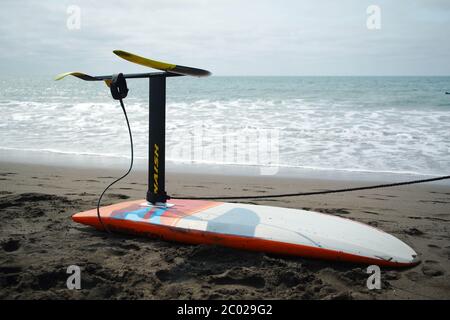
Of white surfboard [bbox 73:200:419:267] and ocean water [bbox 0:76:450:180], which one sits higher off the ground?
ocean water [bbox 0:76:450:180]

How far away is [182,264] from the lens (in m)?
2.23

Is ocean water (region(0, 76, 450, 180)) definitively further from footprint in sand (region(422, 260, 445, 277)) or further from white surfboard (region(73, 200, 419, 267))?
footprint in sand (region(422, 260, 445, 277))

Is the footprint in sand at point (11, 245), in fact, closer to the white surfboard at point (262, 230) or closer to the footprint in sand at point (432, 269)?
the white surfboard at point (262, 230)

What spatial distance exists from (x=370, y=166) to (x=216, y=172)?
83.2 inches

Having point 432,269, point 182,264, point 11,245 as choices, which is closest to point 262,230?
point 182,264

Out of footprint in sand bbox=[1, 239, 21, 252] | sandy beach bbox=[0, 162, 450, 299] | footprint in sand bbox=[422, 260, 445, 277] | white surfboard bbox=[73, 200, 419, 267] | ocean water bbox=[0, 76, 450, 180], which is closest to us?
sandy beach bbox=[0, 162, 450, 299]

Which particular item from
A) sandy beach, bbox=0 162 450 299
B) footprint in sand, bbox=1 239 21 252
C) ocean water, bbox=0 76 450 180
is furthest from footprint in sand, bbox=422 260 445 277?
ocean water, bbox=0 76 450 180

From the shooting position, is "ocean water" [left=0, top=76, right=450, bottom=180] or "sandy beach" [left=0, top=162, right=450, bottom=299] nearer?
"sandy beach" [left=0, top=162, right=450, bottom=299]

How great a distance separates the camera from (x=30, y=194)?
11.8 ft

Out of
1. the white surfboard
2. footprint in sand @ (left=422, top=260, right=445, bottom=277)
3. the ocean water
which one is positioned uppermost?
the ocean water

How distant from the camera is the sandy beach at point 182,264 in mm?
1926

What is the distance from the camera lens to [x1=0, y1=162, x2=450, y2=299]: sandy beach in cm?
193

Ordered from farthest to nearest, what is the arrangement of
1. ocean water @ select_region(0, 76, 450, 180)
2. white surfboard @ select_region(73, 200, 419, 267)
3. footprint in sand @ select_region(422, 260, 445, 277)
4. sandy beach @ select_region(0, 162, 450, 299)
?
ocean water @ select_region(0, 76, 450, 180) < white surfboard @ select_region(73, 200, 419, 267) < footprint in sand @ select_region(422, 260, 445, 277) < sandy beach @ select_region(0, 162, 450, 299)

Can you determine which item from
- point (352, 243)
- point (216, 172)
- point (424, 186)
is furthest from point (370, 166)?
point (352, 243)
